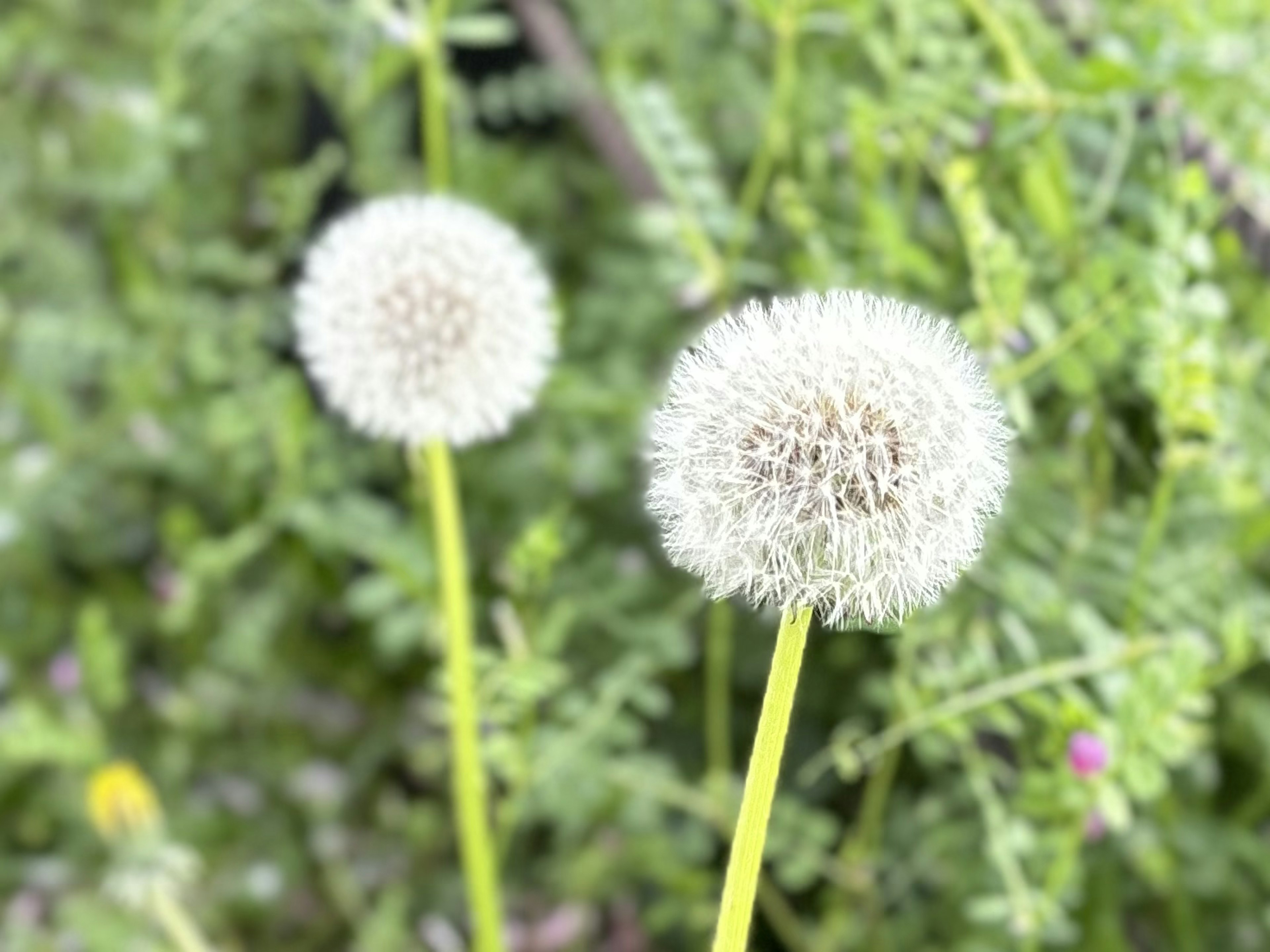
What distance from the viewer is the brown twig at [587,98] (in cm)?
126

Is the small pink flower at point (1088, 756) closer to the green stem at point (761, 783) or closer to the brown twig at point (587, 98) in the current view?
the green stem at point (761, 783)

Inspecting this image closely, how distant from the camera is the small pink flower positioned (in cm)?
73

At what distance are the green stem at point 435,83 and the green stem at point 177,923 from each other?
1.72 feet

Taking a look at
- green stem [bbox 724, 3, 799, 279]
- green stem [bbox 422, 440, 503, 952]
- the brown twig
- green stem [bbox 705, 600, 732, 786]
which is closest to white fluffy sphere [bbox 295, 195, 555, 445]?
green stem [bbox 422, 440, 503, 952]

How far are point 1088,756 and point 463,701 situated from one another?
33cm

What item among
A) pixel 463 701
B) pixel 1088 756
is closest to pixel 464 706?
pixel 463 701

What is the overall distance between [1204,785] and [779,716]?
69 cm

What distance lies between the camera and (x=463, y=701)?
2.48 ft

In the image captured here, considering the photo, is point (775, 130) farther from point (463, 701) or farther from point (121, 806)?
point (121, 806)

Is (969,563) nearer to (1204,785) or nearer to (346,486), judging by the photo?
(1204,785)

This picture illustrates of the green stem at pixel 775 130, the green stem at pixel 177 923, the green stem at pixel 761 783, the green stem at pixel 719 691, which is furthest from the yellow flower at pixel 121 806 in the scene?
the green stem at pixel 761 783

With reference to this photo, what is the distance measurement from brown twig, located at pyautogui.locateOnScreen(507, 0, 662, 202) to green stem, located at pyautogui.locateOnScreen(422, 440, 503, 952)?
52 cm

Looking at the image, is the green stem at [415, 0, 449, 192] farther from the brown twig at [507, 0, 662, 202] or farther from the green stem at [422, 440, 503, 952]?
the green stem at [422, 440, 503, 952]

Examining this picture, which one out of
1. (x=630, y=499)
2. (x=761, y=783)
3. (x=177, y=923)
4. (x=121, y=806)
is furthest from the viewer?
(x=630, y=499)
